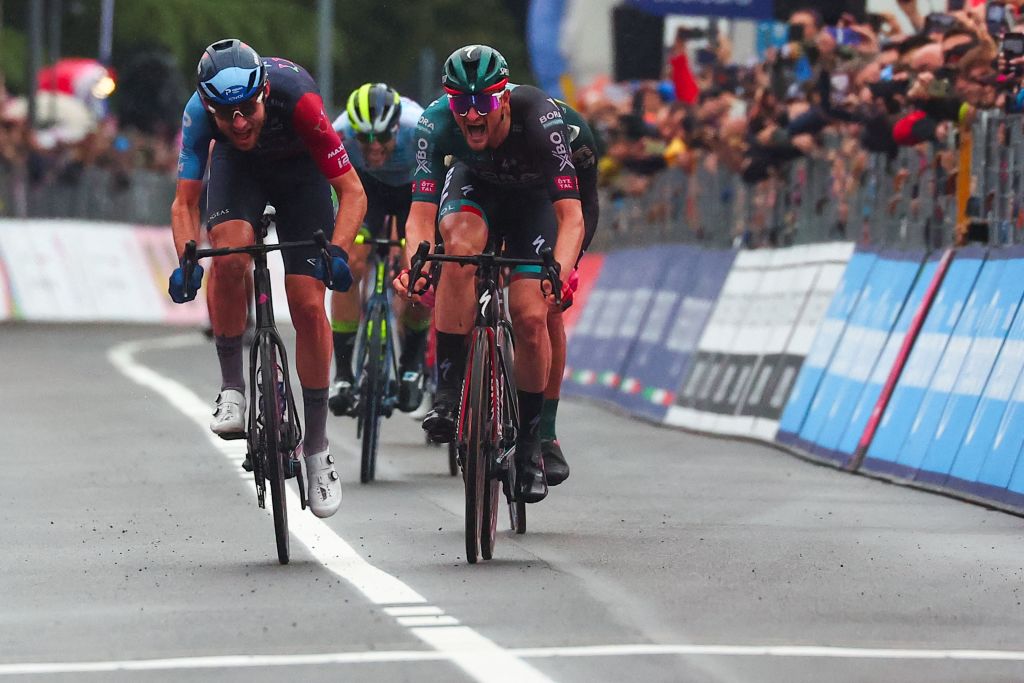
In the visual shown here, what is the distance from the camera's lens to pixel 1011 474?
476 inches

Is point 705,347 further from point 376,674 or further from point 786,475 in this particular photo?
point 376,674

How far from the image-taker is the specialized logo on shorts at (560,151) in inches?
416

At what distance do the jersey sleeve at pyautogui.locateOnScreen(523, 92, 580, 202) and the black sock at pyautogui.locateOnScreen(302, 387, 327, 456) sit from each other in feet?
4.20

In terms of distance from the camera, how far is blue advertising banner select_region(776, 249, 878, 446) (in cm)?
1532

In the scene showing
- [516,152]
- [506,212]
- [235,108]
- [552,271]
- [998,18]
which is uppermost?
[998,18]

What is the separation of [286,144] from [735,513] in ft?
9.83

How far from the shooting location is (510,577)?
370 inches

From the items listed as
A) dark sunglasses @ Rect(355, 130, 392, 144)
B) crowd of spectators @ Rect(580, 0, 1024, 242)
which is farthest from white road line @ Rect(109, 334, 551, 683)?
crowd of spectators @ Rect(580, 0, 1024, 242)

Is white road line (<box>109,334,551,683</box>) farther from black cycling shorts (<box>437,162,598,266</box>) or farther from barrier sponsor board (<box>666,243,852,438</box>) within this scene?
barrier sponsor board (<box>666,243,852,438</box>)

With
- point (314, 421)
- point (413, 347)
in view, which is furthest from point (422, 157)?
point (413, 347)

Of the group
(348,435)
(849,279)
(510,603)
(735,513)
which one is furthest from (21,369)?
(510,603)

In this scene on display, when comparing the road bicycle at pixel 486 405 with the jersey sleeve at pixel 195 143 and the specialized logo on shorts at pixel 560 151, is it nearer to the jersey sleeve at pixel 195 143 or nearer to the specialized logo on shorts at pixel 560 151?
the specialized logo on shorts at pixel 560 151

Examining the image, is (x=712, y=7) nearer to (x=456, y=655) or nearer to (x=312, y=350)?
(x=312, y=350)

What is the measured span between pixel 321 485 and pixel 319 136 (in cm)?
142
